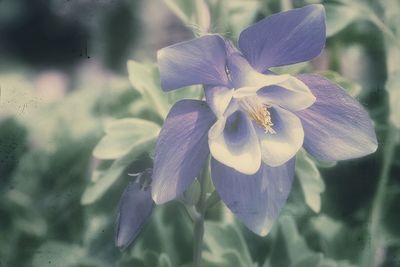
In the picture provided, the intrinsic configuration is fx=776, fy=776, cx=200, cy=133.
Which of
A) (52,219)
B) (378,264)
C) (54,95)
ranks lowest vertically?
(378,264)

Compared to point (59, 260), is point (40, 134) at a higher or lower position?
higher

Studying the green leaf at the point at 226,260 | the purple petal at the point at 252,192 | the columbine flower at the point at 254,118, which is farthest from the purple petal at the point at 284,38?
the green leaf at the point at 226,260

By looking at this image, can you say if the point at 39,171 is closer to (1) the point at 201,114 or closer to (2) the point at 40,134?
(2) the point at 40,134

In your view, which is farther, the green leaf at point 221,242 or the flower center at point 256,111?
the green leaf at point 221,242

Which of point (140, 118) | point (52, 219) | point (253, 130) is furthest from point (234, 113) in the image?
point (52, 219)

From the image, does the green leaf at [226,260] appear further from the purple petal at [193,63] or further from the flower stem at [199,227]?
the purple petal at [193,63]

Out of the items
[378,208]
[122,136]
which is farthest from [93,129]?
[378,208]

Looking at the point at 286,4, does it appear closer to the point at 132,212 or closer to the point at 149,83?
the point at 149,83
